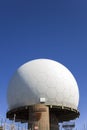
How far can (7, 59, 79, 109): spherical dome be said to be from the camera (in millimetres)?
33188

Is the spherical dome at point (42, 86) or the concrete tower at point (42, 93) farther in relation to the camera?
the spherical dome at point (42, 86)

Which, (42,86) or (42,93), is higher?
(42,86)

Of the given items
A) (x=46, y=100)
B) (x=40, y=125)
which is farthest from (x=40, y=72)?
Result: (x=40, y=125)

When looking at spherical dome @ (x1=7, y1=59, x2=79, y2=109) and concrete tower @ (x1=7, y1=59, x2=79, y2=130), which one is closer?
concrete tower @ (x1=7, y1=59, x2=79, y2=130)

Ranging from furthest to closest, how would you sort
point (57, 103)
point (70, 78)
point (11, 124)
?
1. point (70, 78)
2. point (57, 103)
3. point (11, 124)

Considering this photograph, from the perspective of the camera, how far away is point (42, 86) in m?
33.3

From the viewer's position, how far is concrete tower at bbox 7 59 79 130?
32219mm

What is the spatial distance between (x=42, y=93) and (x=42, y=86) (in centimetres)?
81

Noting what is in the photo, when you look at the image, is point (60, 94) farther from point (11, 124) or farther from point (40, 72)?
point (11, 124)

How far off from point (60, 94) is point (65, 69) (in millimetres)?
3953

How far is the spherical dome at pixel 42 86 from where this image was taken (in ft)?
109

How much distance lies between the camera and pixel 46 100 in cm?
3300

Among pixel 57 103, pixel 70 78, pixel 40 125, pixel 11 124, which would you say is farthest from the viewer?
pixel 70 78

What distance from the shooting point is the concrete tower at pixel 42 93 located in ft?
106
